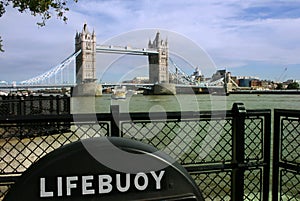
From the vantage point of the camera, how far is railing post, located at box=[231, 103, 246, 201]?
9.59 ft

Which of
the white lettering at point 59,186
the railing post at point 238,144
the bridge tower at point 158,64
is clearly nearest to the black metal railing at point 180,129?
the railing post at point 238,144

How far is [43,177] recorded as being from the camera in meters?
1.62

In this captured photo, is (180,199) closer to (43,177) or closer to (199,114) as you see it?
(43,177)

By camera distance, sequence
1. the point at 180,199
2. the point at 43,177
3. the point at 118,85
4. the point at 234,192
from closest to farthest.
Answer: the point at 43,177 → the point at 180,199 → the point at 118,85 → the point at 234,192

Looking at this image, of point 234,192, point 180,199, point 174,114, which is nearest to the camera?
point 180,199

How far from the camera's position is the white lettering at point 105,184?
166cm

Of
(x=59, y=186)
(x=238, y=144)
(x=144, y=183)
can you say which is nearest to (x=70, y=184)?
(x=59, y=186)

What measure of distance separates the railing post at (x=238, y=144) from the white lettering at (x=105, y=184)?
1.59m

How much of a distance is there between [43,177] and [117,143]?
0.39 metres

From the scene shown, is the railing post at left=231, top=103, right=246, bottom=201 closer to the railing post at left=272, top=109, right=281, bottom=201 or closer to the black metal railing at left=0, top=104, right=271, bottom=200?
the black metal railing at left=0, top=104, right=271, bottom=200

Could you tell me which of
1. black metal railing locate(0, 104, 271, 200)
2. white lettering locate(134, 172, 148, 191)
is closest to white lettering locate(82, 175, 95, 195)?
white lettering locate(134, 172, 148, 191)

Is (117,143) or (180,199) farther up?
(117,143)

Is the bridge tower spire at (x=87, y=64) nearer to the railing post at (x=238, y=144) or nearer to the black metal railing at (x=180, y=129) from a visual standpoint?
the black metal railing at (x=180, y=129)

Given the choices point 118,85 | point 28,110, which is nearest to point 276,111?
point 118,85
